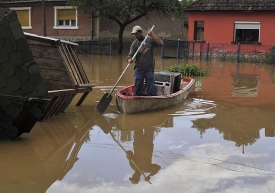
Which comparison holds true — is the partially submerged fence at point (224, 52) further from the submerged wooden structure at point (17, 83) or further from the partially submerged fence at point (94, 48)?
the submerged wooden structure at point (17, 83)

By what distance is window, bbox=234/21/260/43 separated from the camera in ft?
84.4

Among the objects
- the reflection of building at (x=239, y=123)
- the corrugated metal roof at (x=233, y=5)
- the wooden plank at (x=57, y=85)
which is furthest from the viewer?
the corrugated metal roof at (x=233, y=5)

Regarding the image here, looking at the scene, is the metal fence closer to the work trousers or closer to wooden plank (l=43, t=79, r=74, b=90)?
the work trousers

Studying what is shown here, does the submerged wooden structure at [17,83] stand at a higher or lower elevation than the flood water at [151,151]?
higher

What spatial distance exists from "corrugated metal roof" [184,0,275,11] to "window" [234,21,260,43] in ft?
3.02

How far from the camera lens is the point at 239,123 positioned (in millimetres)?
8820

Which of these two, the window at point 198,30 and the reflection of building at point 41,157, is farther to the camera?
the window at point 198,30

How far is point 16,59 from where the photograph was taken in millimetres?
6438

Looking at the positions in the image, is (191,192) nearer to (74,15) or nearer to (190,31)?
(190,31)

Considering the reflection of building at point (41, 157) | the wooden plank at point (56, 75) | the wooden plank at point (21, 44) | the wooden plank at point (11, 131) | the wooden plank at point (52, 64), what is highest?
the wooden plank at point (21, 44)

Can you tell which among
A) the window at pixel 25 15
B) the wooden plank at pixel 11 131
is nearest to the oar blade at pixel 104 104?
the wooden plank at pixel 11 131

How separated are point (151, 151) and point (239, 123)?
278 centimetres

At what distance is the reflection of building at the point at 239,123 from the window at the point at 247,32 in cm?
1627

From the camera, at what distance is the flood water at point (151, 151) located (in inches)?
208
